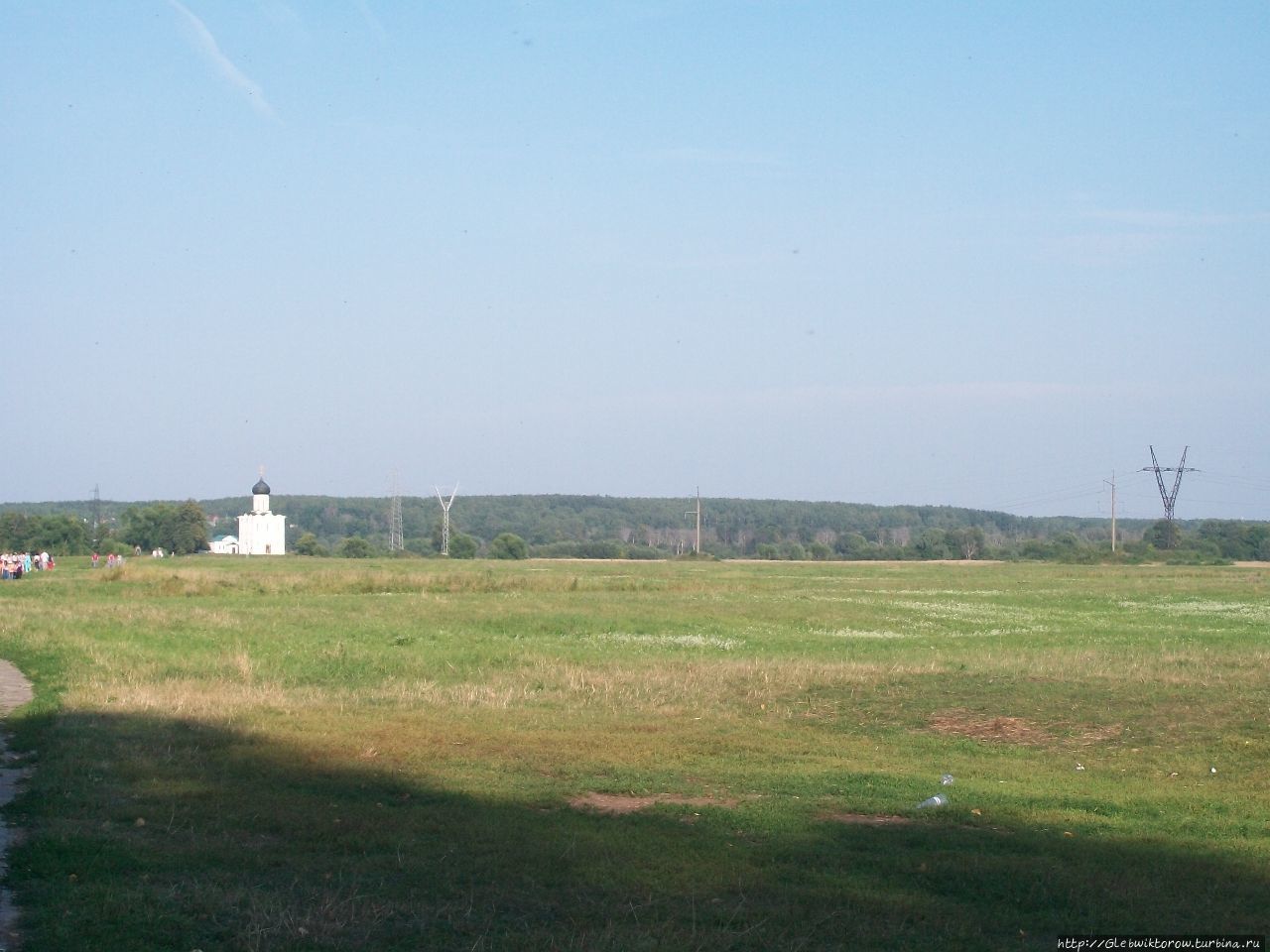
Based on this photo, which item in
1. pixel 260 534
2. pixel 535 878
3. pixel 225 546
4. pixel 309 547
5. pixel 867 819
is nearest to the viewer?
pixel 535 878

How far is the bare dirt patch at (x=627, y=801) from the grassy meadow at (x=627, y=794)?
0.06 m

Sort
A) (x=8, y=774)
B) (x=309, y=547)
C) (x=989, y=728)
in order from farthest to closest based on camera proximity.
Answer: (x=309, y=547) → (x=989, y=728) → (x=8, y=774)

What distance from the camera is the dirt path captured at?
7051mm

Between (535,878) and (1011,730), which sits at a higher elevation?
(535,878)

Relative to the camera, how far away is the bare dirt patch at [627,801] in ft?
37.2

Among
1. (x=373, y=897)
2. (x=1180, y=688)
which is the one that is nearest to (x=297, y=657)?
(x=1180, y=688)

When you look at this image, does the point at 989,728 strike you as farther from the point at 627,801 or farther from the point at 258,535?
the point at 258,535

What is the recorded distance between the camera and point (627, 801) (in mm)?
11750

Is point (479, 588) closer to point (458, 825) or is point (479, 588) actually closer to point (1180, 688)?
point (1180, 688)

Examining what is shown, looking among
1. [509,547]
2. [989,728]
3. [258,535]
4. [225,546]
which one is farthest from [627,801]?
[225,546]

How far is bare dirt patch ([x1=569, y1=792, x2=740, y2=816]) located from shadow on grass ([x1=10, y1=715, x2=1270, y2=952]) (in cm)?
29

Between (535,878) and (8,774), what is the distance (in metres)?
6.62

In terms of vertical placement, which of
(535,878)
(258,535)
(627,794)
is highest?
(258,535)

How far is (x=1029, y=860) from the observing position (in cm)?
917
